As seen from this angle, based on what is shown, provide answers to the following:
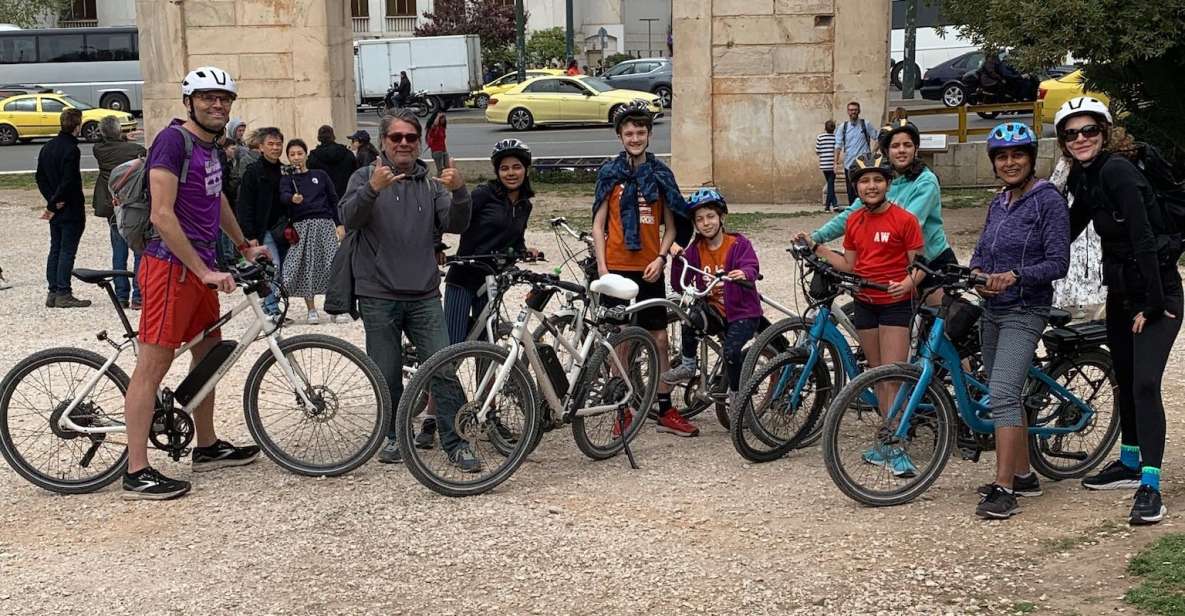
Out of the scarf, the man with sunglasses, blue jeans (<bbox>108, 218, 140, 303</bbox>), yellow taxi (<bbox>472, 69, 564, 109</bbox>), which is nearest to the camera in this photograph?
the man with sunglasses

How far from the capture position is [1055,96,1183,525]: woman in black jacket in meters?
5.88

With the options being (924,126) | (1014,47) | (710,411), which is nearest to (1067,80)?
(924,126)

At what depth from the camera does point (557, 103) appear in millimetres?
36188

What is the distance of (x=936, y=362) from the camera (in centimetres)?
639

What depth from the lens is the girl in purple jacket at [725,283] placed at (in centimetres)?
754

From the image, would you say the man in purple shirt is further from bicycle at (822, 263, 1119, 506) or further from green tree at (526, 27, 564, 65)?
green tree at (526, 27, 564, 65)

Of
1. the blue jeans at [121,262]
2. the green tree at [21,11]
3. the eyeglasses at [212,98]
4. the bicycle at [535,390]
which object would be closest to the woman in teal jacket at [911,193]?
the bicycle at [535,390]

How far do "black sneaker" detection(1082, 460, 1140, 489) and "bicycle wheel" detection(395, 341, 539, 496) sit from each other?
8.27ft

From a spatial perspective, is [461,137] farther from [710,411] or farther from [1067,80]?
[710,411]

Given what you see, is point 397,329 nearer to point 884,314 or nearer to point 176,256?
point 176,256

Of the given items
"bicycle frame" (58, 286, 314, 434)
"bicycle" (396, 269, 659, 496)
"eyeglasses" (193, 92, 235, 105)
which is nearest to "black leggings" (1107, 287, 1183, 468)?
"bicycle" (396, 269, 659, 496)

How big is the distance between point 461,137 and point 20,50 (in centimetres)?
1792

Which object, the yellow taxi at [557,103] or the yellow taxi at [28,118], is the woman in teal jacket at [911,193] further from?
the yellow taxi at [28,118]

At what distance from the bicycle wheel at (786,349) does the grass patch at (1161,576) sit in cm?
190
